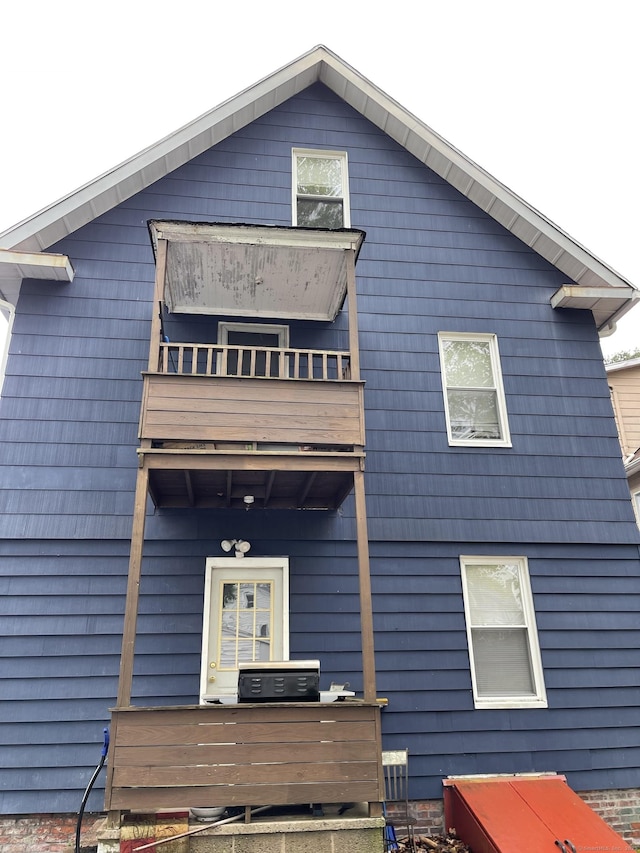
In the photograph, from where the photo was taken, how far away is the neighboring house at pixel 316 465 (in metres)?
5.95

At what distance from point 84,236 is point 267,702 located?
5836mm

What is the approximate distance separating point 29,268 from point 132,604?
4.36 m

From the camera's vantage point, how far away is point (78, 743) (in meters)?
6.03

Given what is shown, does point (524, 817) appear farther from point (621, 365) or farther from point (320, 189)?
point (621, 365)

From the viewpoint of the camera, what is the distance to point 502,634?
7035mm

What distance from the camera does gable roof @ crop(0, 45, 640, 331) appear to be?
7.83 meters

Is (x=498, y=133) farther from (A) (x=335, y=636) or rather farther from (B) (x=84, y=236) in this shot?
(A) (x=335, y=636)

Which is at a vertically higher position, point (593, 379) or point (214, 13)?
point (214, 13)

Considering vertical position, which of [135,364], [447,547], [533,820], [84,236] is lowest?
[533,820]

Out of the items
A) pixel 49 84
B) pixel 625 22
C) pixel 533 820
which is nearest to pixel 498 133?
pixel 625 22

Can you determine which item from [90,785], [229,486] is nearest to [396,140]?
[229,486]

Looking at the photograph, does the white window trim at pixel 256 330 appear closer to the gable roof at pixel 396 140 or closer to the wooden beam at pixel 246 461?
the gable roof at pixel 396 140

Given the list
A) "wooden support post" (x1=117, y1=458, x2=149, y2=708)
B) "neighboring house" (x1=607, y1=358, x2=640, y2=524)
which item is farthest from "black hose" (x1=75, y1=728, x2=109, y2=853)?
"neighboring house" (x1=607, y1=358, x2=640, y2=524)

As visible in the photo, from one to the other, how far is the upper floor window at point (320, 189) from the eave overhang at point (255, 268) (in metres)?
1.37
